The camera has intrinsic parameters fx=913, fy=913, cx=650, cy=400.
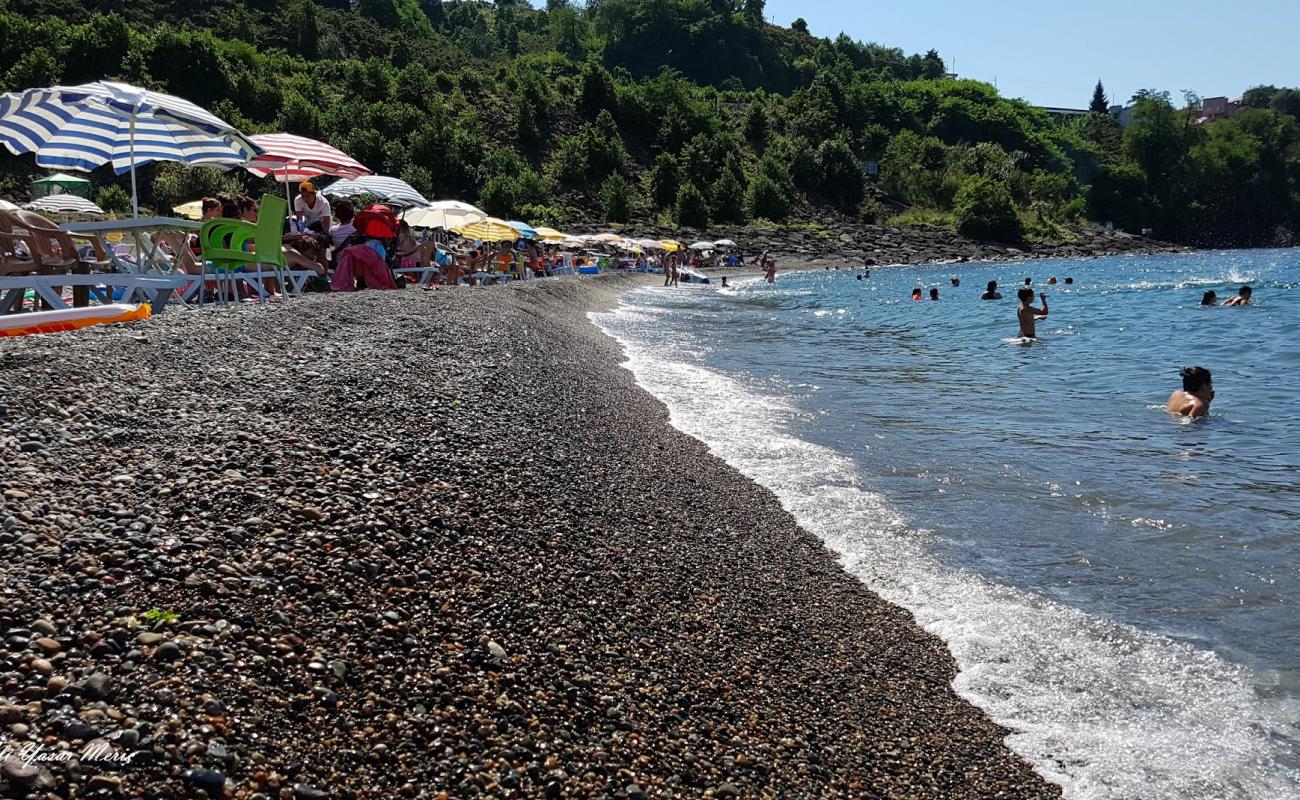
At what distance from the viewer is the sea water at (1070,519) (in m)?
3.94

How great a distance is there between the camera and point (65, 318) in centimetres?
860

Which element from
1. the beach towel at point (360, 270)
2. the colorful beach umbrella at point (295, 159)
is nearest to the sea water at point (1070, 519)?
the beach towel at point (360, 270)

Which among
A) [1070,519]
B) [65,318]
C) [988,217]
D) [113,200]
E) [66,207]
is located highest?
[988,217]

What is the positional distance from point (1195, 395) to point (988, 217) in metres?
79.3

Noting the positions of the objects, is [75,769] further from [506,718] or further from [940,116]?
[940,116]

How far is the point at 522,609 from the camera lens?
3.95m

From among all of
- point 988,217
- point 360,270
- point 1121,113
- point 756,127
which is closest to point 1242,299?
point 360,270

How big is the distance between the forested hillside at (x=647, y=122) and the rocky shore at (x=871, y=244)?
3024mm

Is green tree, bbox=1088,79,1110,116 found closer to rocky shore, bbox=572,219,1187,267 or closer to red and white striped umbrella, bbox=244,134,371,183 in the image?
rocky shore, bbox=572,219,1187,267

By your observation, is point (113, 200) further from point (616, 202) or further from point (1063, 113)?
point (1063, 113)

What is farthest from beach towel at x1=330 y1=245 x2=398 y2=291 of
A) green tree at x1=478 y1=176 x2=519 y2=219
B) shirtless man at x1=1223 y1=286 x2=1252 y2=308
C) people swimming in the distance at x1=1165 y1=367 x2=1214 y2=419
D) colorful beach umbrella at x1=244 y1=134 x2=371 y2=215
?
green tree at x1=478 y1=176 x2=519 y2=219

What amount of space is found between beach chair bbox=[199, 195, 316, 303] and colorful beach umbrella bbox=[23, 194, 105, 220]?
10.6 m

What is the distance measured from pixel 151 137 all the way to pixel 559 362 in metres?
7.17

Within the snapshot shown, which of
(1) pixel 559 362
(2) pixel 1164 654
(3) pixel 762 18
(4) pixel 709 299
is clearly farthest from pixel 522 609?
(3) pixel 762 18
